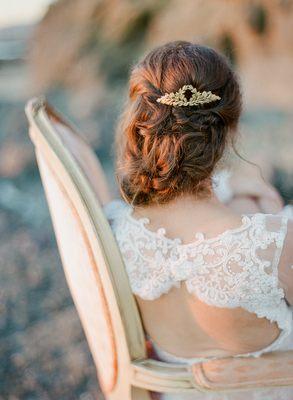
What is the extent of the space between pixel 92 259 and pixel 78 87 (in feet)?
17.2

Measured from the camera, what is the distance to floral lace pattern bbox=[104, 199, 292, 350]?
1148 mm

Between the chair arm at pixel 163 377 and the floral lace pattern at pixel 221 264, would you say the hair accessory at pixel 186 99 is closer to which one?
the floral lace pattern at pixel 221 264

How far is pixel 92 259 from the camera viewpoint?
49.2 inches

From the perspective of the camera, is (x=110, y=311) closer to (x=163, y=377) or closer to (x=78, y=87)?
(x=163, y=377)

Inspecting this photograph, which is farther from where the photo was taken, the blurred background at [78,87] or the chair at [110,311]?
the blurred background at [78,87]

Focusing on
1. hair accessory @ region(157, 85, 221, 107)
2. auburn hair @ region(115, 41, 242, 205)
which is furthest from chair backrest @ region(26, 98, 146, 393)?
hair accessory @ region(157, 85, 221, 107)

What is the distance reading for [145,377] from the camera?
4.21ft

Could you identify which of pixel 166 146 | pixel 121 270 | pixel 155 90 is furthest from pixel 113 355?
pixel 155 90

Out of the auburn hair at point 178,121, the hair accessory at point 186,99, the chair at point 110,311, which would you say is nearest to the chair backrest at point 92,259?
the chair at point 110,311

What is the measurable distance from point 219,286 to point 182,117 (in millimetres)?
349

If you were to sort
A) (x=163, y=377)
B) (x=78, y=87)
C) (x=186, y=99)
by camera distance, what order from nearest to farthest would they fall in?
(x=186, y=99) < (x=163, y=377) < (x=78, y=87)

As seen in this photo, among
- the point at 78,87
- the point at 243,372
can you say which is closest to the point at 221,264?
the point at 243,372

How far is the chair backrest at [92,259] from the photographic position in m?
1.24

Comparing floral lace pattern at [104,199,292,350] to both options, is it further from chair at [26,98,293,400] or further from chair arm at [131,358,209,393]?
chair arm at [131,358,209,393]
